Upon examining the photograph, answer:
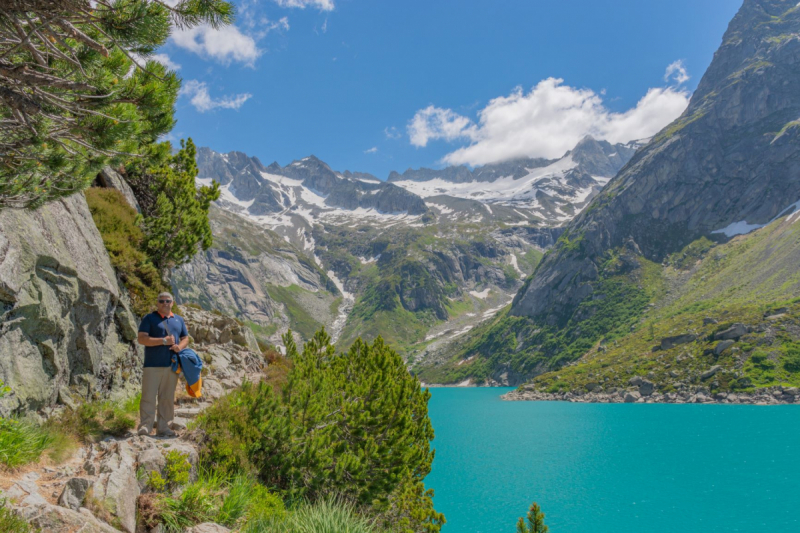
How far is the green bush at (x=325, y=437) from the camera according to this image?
36.6ft

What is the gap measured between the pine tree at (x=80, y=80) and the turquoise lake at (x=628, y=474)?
33.6m

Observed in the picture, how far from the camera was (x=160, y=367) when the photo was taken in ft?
32.6

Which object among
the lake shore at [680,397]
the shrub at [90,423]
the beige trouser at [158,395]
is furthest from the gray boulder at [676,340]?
the shrub at [90,423]

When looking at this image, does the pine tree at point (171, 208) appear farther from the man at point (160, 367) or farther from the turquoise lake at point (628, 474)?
the turquoise lake at point (628, 474)

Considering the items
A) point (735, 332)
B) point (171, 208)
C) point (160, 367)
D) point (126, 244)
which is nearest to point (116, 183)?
point (171, 208)

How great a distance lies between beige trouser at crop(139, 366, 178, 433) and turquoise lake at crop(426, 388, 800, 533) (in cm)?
2802

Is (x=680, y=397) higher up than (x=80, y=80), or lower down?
lower down

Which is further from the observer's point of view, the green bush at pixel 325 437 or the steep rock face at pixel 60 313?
the green bush at pixel 325 437

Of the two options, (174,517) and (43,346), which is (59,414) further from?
(174,517)

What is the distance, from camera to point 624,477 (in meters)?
42.6

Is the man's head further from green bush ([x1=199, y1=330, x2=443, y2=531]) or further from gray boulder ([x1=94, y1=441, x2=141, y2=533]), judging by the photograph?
gray boulder ([x1=94, y1=441, x2=141, y2=533])

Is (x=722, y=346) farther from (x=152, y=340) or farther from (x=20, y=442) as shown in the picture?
(x=20, y=442)

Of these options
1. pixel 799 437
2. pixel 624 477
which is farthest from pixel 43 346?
pixel 799 437

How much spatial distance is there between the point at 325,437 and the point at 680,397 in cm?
12063
